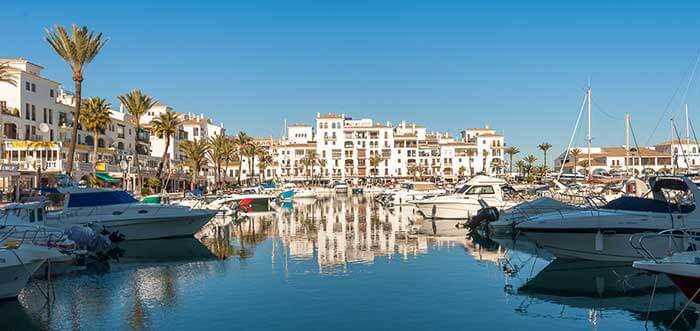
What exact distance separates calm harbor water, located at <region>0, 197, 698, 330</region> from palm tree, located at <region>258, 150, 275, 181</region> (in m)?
109

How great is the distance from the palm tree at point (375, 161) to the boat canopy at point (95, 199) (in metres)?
128

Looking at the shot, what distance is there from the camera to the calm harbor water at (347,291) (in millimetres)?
17703

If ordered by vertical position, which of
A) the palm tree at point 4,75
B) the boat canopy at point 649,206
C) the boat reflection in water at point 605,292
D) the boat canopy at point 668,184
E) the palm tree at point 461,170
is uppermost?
the palm tree at point 4,75

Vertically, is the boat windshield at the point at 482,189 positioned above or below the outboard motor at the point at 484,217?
above

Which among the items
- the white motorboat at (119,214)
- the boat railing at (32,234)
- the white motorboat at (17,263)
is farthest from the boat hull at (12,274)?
the white motorboat at (119,214)

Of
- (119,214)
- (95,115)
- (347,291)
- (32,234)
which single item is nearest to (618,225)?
(347,291)

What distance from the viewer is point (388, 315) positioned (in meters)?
18.2

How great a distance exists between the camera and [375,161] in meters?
162

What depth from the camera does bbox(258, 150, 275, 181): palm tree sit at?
146 m

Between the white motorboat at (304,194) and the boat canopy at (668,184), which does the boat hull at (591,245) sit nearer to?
the boat canopy at (668,184)

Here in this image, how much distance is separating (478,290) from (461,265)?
5591 millimetres

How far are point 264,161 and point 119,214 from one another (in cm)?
11611

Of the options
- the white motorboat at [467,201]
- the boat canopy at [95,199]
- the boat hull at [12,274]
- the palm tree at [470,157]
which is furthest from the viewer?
the palm tree at [470,157]

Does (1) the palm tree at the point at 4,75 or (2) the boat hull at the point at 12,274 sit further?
(1) the palm tree at the point at 4,75
